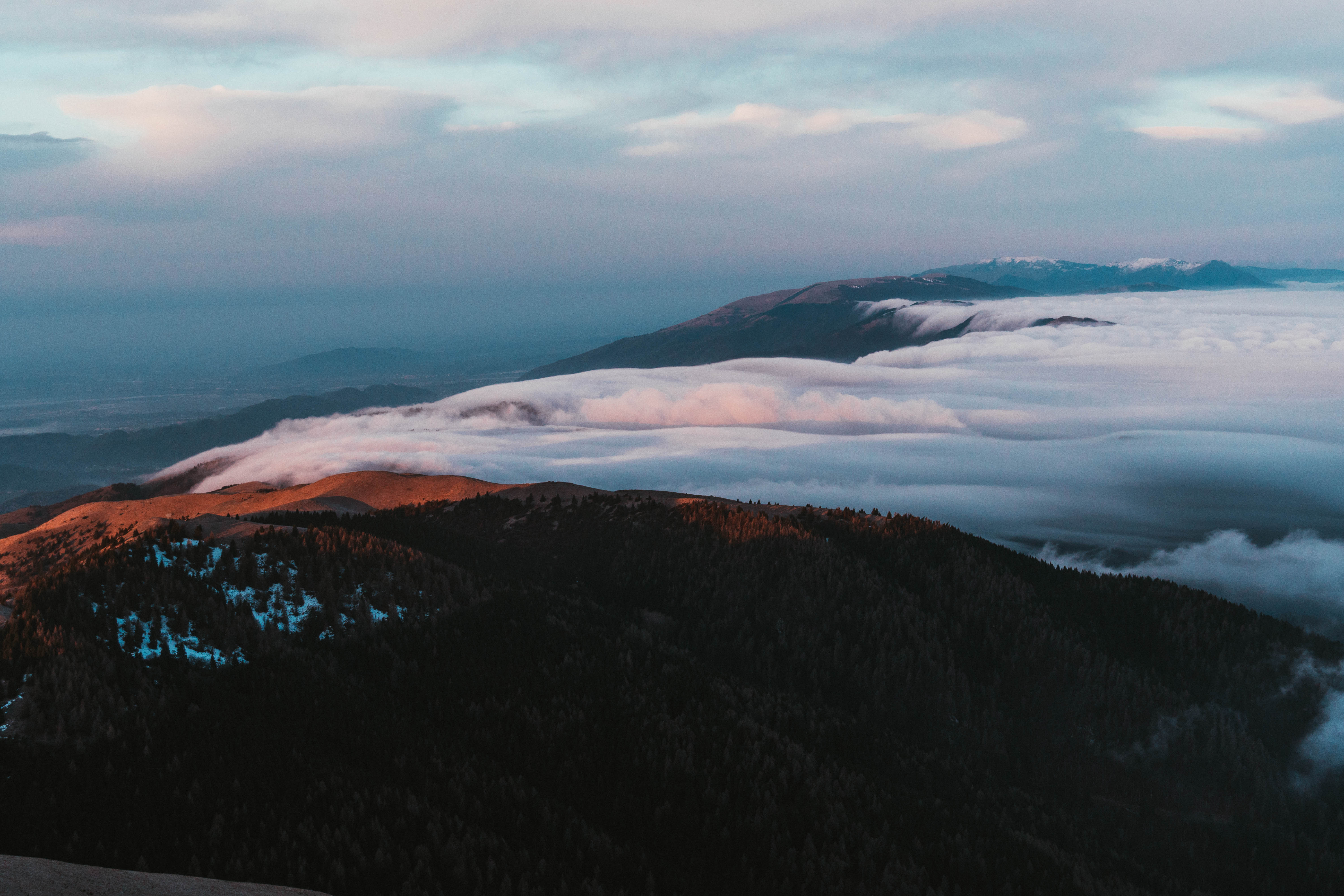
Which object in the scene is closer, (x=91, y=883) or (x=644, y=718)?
(x=91, y=883)

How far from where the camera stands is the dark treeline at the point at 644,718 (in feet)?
137

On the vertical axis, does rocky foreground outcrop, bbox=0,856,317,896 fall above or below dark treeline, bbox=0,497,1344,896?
above

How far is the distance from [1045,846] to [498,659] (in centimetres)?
4683

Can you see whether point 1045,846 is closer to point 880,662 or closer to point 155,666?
point 880,662

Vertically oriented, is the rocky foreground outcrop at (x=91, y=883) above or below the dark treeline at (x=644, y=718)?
above

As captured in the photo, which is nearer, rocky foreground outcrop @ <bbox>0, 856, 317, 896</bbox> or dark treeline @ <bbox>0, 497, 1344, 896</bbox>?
rocky foreground outcrop @ <bbox>0, 856, 317, 896</bbox>

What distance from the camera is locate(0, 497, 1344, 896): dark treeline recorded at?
41656mm

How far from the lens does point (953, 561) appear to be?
141 metres

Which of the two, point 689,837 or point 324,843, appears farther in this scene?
point 689,837

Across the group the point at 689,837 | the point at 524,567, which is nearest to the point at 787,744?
the point at 689,837

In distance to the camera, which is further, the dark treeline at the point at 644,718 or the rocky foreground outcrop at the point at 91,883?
the dark treeline at the point at 644,718

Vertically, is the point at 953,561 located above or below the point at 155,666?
below

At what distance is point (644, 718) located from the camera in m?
64.0

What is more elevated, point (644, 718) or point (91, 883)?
point (91, 883)
